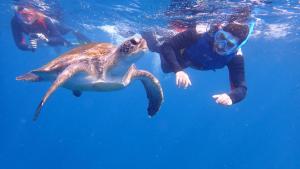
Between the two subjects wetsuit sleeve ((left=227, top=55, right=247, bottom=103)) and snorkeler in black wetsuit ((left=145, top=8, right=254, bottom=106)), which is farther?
snorkeler in black wetsuit ((left=145, top=8, right=254, bottom=106))

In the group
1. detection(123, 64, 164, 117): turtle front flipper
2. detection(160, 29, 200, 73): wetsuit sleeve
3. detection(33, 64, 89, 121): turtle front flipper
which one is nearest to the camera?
detection(33, 64, 89, 121): turtle front flipper

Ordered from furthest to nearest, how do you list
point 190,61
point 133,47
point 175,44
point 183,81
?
→ point 190,61 → point 175,44 → point 183,81 → point 133,47

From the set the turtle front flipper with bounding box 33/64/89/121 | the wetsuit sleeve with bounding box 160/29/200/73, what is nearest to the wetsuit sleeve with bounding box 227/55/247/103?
the wetsuit sleeve with bounding box 160/29/200/73

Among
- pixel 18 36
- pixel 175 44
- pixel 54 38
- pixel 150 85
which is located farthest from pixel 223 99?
pixel 18 36

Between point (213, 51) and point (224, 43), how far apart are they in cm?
37

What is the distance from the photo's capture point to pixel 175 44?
282 inches

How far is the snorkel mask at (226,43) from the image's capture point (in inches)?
257

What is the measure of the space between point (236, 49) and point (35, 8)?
14361mm

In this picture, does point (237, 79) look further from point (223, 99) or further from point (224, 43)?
point (223, 99)

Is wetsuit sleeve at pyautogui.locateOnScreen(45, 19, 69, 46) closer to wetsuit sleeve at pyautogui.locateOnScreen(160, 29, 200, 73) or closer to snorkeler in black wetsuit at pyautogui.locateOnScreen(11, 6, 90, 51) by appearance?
snorkeler in black wetsuit at pyautogui.locateOnScreen(11, 6, 90, 51)

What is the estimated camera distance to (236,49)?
663 cm

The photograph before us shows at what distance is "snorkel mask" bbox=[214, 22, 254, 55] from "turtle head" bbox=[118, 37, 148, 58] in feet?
6.63

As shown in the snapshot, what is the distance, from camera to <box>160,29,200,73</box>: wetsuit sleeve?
681 cm

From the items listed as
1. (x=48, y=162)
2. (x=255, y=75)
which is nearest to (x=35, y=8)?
(x=48, y=162)
